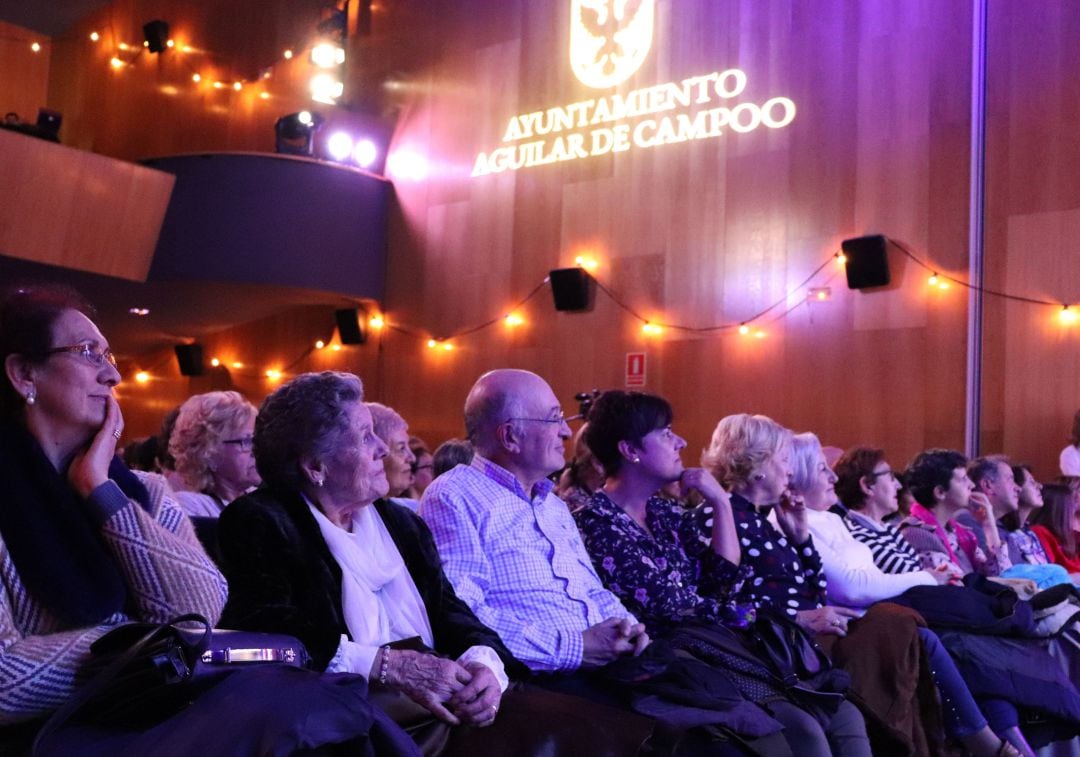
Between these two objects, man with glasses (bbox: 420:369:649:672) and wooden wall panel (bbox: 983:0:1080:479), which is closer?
man with glasses (bbox: 420:369:649:672)

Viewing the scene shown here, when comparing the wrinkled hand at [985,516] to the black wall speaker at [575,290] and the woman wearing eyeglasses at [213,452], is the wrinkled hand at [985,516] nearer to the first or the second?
the woman wearing eyeglasses at [213,452]

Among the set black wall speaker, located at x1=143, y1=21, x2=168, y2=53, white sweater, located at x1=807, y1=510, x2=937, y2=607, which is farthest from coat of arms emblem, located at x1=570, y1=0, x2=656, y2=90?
white sweater, located at x1=807, y1=510, x2=937, y2=607

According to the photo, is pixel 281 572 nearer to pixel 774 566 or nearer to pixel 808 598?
pixel 774 566

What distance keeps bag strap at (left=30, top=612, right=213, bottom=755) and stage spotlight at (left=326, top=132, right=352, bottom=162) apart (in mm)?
9352

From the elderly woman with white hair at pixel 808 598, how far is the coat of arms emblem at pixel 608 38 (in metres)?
5.82

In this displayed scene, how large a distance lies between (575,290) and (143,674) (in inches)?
303

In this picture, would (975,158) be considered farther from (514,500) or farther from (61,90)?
(61,90)

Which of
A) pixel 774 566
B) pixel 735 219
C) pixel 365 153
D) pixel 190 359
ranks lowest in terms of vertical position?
pixel 774 566

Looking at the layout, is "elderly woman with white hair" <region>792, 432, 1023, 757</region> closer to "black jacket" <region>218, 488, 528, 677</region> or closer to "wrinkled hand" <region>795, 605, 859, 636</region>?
"wrinkled hand" <region>795, 605, 859, 636</region>

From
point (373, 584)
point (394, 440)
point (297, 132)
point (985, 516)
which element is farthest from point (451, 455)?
point (297, 132)

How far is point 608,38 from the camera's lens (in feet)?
30.4

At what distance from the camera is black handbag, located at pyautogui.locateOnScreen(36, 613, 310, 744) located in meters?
1.66

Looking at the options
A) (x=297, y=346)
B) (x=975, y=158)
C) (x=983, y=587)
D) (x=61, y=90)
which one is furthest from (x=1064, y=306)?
(x=61, y=90)

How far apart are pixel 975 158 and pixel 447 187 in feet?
15.3
